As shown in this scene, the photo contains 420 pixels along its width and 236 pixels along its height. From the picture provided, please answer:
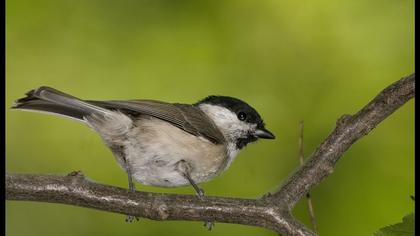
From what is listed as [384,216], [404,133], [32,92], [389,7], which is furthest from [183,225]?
[389,7]

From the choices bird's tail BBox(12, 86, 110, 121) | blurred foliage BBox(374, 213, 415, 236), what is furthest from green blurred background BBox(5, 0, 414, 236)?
blurred foliage BBox(374, 213, 415, 236)

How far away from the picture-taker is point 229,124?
399 cm

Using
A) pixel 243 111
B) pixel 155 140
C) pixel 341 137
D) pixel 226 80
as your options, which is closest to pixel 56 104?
pixel 155 140

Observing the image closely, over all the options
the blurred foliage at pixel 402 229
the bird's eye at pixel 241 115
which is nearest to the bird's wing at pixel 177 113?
the bird's eye at pixel 241 115

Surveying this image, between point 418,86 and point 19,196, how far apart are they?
1.72 meters

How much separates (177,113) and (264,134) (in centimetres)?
68

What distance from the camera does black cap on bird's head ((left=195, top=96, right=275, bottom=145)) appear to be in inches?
154

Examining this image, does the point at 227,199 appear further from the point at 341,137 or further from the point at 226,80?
the point at 226,80

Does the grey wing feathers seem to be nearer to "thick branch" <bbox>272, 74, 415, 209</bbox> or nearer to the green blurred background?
the green blurred background

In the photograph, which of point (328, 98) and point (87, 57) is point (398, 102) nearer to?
point (328, 98)

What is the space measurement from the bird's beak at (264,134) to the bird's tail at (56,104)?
1.15 meters

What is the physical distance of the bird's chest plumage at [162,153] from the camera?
3.24 m

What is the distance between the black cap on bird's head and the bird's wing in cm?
22

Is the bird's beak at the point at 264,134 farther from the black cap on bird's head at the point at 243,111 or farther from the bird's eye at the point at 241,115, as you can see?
the bird's eye at the point at 241,115
